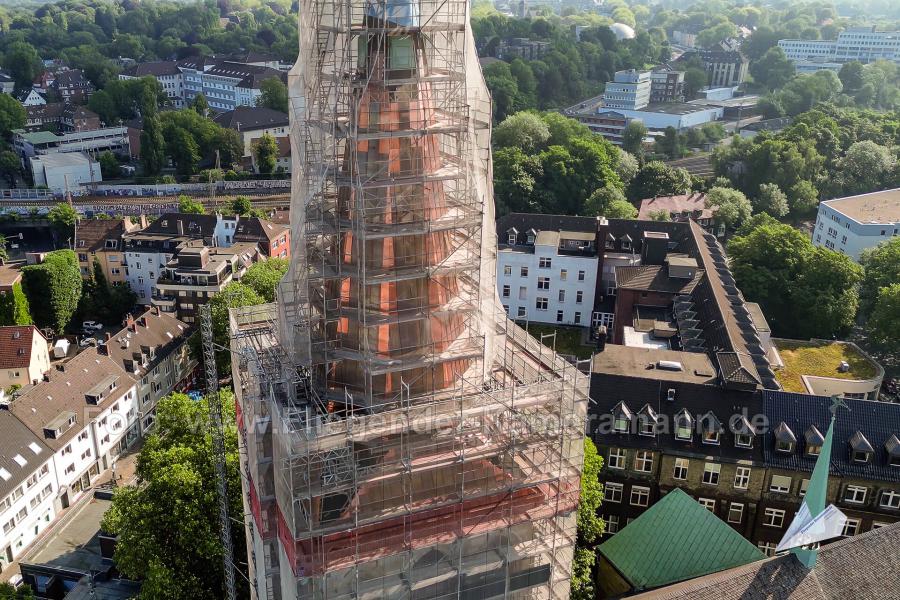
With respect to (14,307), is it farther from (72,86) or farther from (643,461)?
Answer: (72,86)

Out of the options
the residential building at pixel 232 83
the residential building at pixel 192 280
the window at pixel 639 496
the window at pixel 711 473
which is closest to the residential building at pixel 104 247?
the residential building at pixel 192 280

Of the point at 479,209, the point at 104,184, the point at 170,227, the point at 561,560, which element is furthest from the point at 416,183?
the point at 104,184

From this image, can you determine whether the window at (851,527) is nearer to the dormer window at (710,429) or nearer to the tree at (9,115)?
the dormer window at (710,429)

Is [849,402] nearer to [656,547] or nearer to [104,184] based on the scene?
[656,547]

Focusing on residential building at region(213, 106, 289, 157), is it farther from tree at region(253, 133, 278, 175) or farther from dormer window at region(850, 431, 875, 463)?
dormer window at region(850, 431, 875, 463)

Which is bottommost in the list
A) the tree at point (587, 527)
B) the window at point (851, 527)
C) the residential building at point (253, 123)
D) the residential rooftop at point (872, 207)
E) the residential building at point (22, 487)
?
the residential building at point (22, 487)

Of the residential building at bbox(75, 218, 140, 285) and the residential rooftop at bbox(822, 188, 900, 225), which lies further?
the residential rooftop at bbox(822, 188, 900, 225)

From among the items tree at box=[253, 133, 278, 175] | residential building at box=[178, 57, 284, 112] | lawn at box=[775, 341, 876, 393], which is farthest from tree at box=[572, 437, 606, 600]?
residential building at box=[178, 57, 284, 112]
